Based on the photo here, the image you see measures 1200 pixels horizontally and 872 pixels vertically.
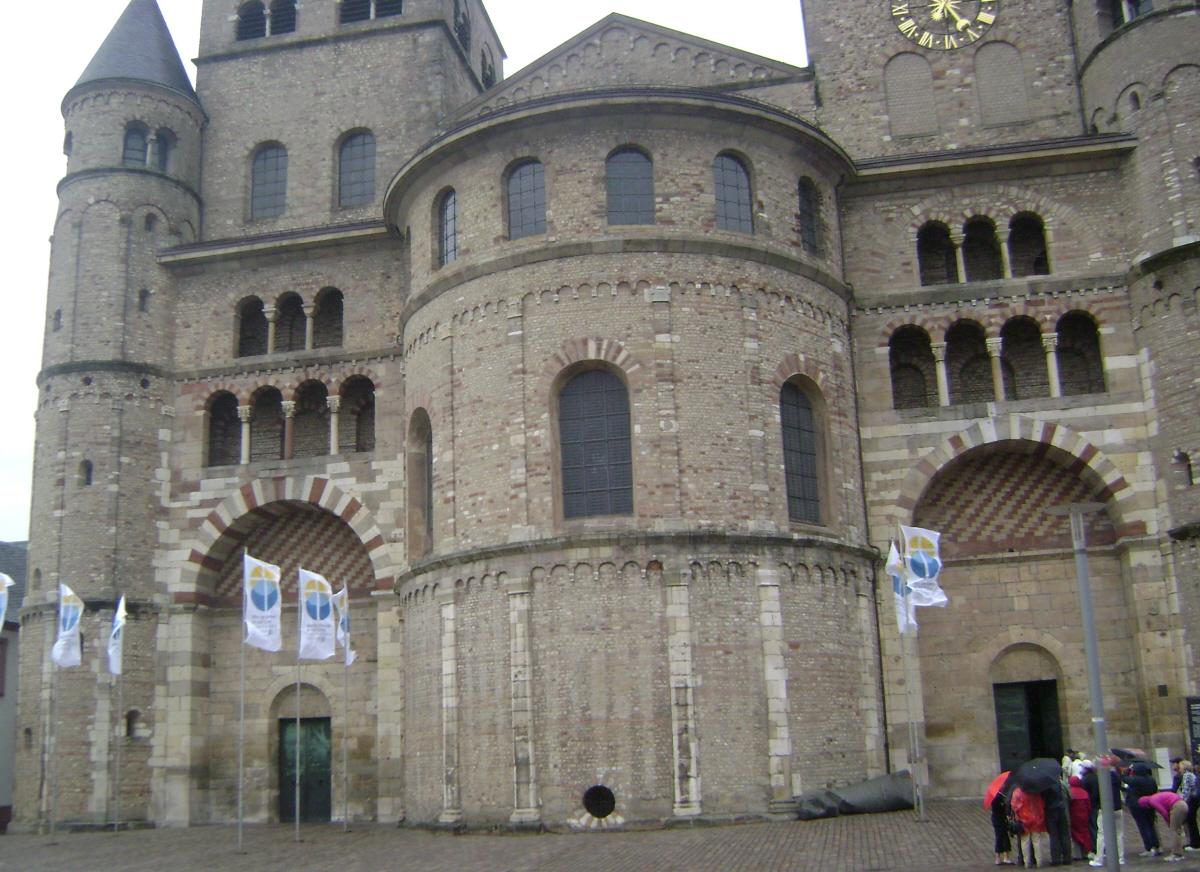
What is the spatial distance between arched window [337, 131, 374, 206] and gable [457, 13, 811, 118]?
4491 mm

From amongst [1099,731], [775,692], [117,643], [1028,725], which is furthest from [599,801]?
[117,643]

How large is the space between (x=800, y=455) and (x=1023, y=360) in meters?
6.62

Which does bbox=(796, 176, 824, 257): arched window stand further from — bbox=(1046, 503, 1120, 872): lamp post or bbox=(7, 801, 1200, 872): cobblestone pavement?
bbox=(1046, 503, 1120, 872): lamp post

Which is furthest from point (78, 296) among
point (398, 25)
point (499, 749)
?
point (499, 749)

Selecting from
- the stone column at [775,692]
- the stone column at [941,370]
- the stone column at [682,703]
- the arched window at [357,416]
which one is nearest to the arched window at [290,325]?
the arched window at [357,416]

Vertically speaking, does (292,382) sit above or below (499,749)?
above

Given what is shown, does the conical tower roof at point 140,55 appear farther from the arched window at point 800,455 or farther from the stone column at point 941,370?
the stone column at point 941,370

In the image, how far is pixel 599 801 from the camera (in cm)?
2520

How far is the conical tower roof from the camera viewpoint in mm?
36406

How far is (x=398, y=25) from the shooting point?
125 feet

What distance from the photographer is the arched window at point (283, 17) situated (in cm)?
3944

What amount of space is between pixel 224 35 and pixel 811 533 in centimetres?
2395

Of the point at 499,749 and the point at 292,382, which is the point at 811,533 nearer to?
the point at 499,749

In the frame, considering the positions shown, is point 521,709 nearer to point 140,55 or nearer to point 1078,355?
point 1078,355
